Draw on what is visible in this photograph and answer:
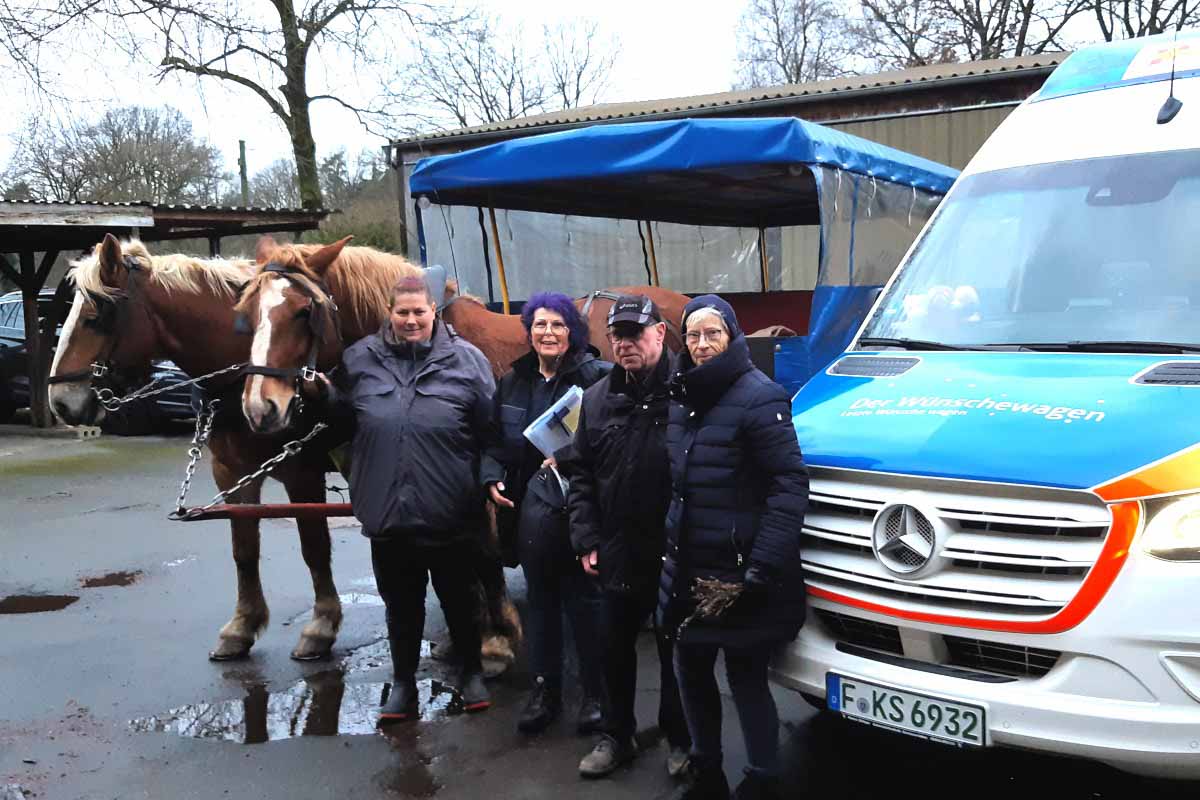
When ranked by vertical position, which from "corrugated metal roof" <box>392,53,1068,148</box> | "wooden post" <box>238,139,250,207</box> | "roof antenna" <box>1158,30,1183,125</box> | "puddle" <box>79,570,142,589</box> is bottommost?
"puddle" <box>79,570,142,589</box>

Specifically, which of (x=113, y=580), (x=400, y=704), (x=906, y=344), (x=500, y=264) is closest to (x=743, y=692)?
(x=906, y=344)

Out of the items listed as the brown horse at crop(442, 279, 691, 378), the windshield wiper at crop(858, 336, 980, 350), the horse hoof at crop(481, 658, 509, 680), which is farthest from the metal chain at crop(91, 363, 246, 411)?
the windshield wiper at crop(858, 336, 980, 350)

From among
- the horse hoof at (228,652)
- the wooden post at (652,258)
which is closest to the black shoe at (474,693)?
the horse hoof at (228,652)

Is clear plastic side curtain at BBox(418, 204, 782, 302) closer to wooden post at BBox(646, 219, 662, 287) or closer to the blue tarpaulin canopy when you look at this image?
wooden post at BBox(646, 219, 662, 287)

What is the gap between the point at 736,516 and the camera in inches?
118

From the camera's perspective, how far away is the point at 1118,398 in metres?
2.82

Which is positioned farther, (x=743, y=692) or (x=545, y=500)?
(x=545, y=500)

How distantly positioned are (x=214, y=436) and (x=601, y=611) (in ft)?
7.09

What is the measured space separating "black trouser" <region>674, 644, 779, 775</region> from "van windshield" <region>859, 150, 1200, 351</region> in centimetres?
137

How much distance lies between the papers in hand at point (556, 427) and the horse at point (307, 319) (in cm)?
92

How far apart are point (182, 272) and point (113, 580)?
10.3 ft

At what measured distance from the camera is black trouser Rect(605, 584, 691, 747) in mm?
3529

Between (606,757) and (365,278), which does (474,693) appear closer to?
(606,757)

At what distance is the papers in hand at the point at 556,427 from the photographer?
3752 millimetres
